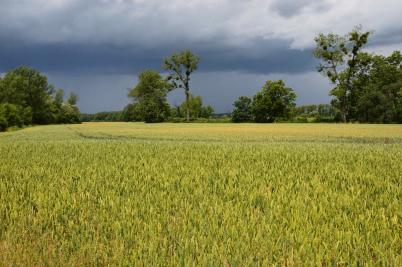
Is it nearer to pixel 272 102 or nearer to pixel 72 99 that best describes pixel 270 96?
pixel 272 102

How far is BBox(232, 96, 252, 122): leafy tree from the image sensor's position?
317ft

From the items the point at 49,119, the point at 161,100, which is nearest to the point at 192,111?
the point at 161,100

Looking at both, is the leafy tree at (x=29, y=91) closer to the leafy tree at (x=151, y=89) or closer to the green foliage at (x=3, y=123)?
the leafy tree at (x=151, y=89)

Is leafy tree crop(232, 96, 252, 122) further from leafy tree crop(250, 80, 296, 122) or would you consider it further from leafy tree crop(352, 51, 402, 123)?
leafy tree crop(352, 51, 402, 123)

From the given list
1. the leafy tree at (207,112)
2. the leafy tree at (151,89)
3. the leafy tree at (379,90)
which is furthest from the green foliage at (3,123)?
the leafy tree at (207,112)

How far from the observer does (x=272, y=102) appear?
322 ft

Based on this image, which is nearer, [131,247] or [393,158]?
[131,247]

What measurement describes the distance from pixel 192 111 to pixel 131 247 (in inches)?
5844

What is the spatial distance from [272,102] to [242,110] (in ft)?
29.6

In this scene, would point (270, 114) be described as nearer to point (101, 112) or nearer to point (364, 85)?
point (364, 85)

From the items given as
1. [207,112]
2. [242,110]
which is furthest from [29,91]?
[207,112]

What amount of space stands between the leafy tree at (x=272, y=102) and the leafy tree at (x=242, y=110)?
72.2 inches

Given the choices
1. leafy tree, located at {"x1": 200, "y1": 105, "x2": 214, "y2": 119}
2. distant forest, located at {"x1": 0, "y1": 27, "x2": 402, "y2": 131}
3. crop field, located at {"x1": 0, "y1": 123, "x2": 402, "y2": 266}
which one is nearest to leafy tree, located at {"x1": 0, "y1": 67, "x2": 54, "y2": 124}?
distant forest, located at {"x1": 0, "y1": 27, "x2": 402, "y2": 131}

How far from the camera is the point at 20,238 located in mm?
4652
